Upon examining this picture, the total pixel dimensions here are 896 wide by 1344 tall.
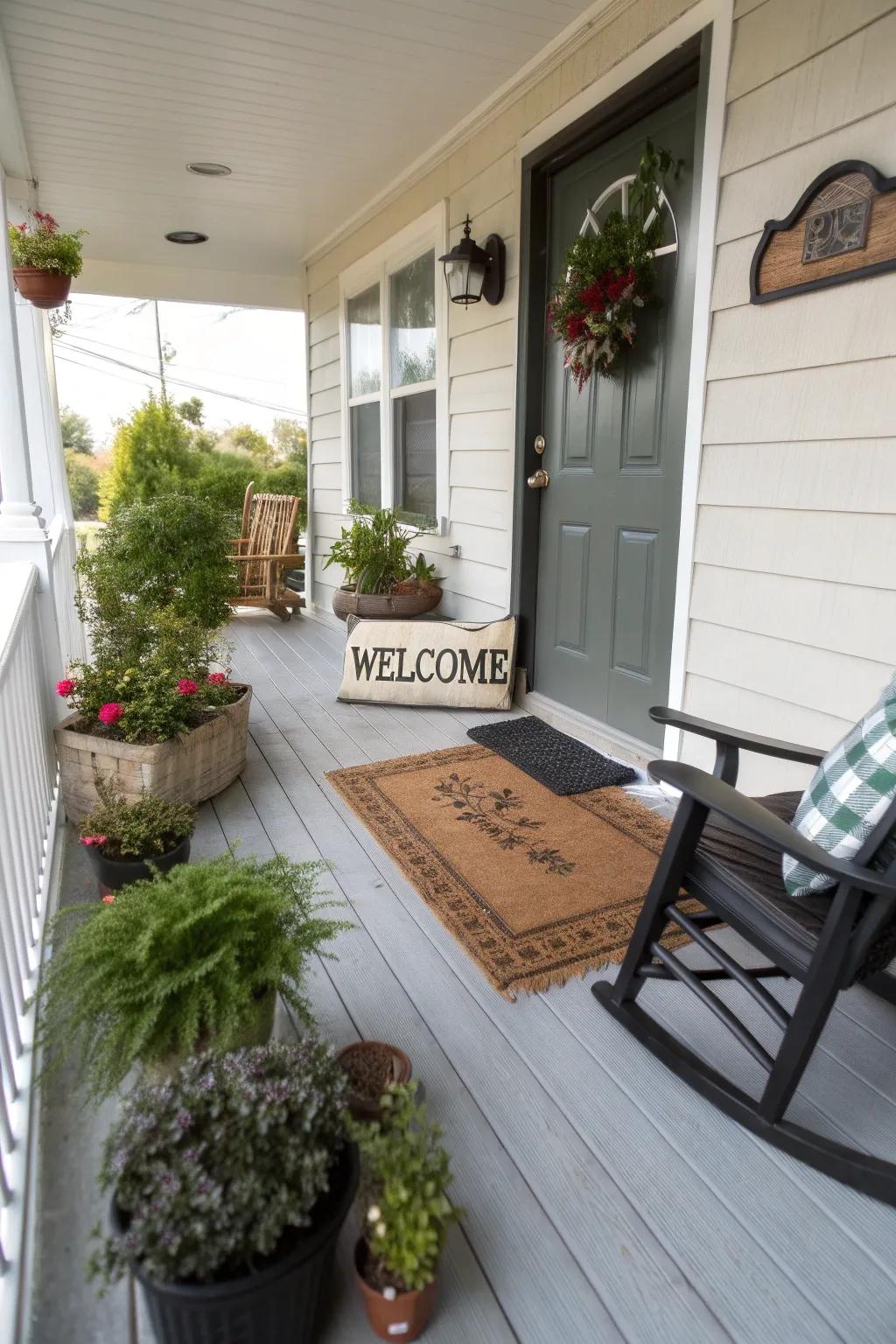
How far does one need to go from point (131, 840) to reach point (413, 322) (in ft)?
11.6

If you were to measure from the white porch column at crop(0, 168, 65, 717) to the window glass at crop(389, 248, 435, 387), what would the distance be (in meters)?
2.29

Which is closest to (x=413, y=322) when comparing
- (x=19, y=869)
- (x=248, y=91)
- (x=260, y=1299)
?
(x=248, y=91)

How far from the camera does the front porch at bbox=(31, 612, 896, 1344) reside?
1117 mm

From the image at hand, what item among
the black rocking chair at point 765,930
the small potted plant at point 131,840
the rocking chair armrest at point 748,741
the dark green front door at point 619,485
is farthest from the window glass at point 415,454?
the black rocking chair at point 765,930

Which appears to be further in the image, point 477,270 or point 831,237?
point 477,270

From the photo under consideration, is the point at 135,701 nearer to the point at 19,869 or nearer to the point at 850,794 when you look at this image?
the point at 19,869

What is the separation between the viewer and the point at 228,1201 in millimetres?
948

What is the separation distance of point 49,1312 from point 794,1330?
1001mm

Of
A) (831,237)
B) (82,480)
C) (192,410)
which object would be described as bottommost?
(82,480)

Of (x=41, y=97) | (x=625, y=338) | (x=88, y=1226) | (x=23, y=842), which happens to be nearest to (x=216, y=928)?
(x=88, y=1226)

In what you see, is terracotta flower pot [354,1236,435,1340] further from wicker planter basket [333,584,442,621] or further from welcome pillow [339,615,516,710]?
wicker planter basket [333,584,442,621]

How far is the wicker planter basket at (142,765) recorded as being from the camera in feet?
7.81

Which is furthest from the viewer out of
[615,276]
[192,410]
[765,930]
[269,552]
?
[192,410]

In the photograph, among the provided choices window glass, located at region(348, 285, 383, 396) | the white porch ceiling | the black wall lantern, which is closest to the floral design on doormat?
the black wall lantern
